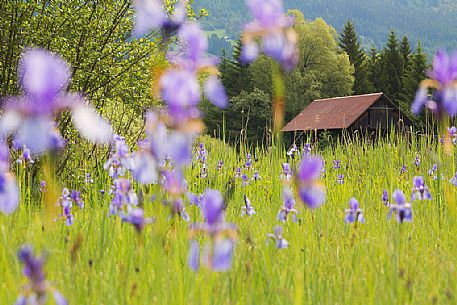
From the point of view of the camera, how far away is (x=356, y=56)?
193 ft

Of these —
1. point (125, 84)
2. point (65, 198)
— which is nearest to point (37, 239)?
point (65, 198)

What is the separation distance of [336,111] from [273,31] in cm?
4208

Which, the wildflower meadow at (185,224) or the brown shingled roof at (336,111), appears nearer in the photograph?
the wildflower meadow at (185,224)

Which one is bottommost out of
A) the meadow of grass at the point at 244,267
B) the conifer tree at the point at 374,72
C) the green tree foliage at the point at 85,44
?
the meadow of grass at the point at 244,267

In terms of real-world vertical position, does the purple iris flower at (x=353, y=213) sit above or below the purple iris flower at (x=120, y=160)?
below

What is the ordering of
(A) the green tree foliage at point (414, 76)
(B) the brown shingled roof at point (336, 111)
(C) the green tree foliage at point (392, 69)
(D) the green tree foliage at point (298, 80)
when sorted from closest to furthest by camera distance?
(B) the brown shingled roof at point (336, 111) < (A) the green tree foliage at point (414, 76) < (D) the green tree foliage at point (298, 80) < (C) the green tree foliage at point (392, 69)

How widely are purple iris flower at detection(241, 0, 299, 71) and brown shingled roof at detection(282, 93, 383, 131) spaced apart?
37.9 meters

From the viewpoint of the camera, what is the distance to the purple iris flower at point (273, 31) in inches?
70.1

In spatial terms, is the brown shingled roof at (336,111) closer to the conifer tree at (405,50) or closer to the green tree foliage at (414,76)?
the green tree foliage at (414,76)

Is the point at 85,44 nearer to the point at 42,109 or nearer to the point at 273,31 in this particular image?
the point at 273,31

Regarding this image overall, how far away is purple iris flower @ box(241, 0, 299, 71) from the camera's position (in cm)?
178

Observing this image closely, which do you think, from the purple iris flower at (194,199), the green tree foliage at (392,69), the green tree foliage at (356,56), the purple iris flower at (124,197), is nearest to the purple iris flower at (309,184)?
the purple iris flower at (124,197)

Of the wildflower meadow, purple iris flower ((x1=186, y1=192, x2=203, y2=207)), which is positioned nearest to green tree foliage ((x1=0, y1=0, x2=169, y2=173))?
purple iris flower ((x1=186, y1=192, x2=203, y2=207))

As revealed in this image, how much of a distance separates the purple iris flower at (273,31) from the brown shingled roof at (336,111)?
37.9 meters
